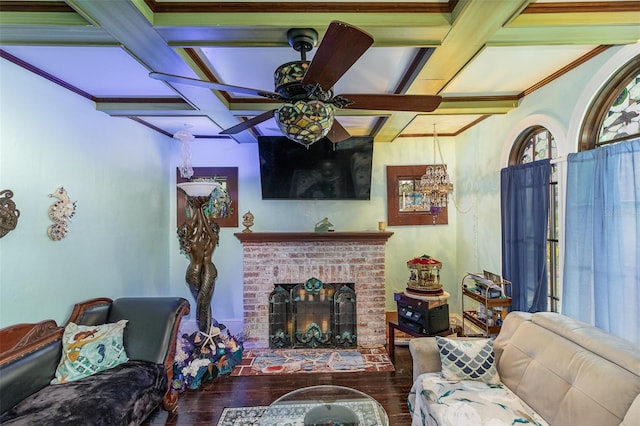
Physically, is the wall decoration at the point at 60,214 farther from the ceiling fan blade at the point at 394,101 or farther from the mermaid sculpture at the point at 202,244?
the ceiling fan blade at the point at 394,101

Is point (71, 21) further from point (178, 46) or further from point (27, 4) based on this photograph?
point (178, 46)

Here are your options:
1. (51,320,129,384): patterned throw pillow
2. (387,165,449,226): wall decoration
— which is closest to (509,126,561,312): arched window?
(387,165,449,226): wall decoration

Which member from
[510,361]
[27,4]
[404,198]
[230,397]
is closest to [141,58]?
[27,4]

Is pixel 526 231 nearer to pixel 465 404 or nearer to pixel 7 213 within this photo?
pixel 465 404

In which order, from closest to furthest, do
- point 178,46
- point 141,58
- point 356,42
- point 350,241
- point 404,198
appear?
point 356,42, point 178,46, point 141,58, point 350,241, point 404,198

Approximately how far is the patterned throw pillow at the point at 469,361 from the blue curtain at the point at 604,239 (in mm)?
769

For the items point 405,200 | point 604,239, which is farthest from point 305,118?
point 405,200

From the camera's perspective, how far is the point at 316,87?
55.1 inches

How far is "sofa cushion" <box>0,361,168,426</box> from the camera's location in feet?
5.73

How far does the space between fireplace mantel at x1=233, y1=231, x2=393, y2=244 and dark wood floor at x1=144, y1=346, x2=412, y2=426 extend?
1.57 m

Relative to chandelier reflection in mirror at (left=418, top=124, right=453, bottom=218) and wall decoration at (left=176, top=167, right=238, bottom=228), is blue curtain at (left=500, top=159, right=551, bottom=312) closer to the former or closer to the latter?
chandelier reflection in mirror at (left=418, top=124, right=453, bottom=218)

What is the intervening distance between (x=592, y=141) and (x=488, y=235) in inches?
62.0

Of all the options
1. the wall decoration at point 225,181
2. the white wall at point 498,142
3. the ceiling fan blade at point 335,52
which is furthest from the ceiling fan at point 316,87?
the wall decoration at point 225,181

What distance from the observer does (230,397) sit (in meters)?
2.73
